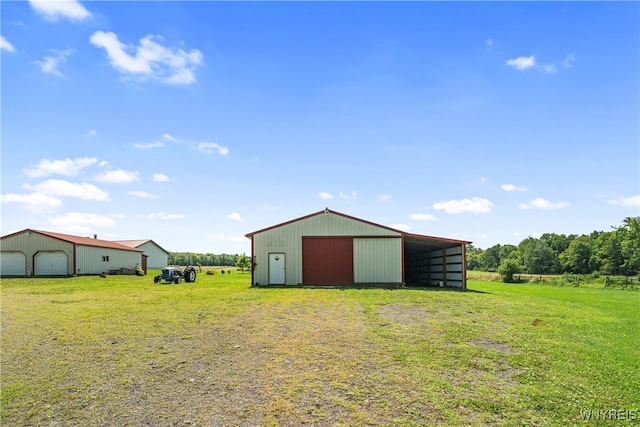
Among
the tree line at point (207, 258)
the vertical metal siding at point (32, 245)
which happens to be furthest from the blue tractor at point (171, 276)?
the tree line at point (207, 258)

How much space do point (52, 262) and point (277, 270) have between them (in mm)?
20639

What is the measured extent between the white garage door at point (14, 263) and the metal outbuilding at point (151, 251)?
57.5 ft

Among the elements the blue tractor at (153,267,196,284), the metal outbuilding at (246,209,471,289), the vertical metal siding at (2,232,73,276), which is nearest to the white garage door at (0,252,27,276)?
the vertical metal siding at (2,232,73,276)

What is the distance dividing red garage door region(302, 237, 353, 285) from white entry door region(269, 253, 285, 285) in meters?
1.24

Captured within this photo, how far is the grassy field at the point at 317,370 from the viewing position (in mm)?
4406

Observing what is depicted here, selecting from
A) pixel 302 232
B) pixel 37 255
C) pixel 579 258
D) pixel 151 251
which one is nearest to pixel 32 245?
pixel 37 255

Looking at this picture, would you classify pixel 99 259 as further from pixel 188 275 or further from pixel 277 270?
pixel 277 270

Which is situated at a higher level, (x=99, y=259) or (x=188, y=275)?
Answer: (x=99, y=259)

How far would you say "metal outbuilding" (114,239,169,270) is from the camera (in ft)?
161

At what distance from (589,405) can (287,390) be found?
366 cm

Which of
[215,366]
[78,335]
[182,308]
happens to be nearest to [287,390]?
[215,366]

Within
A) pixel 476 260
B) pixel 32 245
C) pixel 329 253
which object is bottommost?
pixel 476 260

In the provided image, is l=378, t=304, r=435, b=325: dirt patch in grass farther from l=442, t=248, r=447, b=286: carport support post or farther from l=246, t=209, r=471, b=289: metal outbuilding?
l=442, t=248, r=447, b=286: carport support post

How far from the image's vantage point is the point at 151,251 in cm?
5169
